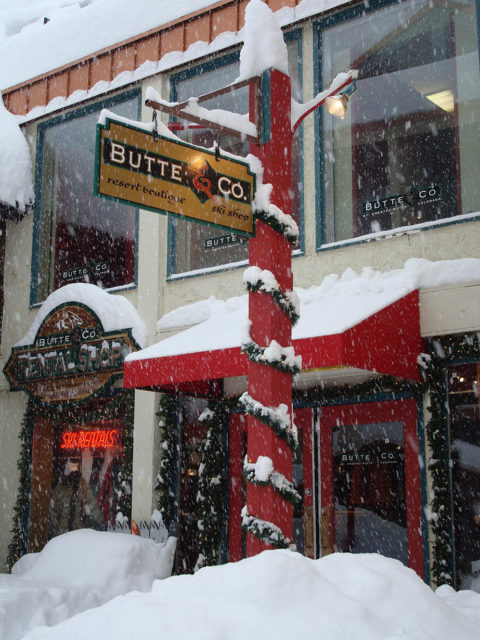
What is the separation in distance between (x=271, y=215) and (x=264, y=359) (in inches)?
39.0

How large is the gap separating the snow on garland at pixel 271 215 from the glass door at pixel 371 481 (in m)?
3.52

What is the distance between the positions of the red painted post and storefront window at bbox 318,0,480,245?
328 cm

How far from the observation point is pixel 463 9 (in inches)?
312

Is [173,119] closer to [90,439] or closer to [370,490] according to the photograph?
[90,439]

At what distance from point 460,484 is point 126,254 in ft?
19.3

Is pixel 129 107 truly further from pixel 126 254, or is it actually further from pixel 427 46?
pixel 427 46

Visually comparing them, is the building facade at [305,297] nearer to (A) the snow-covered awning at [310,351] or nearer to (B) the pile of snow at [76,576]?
(A) the snow-covered awning at [310,351]

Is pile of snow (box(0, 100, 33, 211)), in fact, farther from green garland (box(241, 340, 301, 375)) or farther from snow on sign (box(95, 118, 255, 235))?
green garland (box(241, 340, 301, 375))

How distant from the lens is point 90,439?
1056 cm

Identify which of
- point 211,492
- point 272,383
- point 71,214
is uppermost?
point 71,214

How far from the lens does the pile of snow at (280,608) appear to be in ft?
9.46

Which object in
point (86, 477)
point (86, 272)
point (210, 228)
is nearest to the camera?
point (210, 228)

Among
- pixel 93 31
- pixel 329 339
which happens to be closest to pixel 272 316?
pixel 329 339

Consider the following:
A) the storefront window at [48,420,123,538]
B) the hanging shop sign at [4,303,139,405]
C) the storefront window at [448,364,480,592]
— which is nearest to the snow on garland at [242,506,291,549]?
the storefront window at [448,364,480,592]
